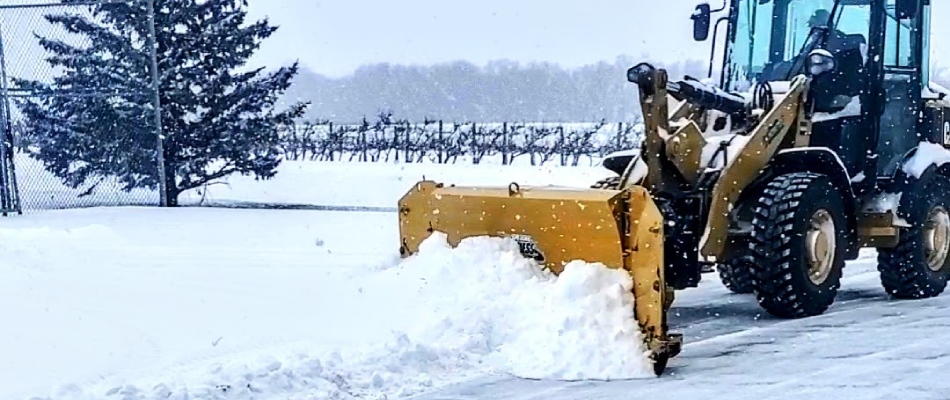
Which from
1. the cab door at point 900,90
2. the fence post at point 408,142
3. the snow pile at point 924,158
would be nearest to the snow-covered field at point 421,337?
the snow pile at point 924,158

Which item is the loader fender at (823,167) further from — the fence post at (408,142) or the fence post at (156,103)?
the fence post at (408,142)

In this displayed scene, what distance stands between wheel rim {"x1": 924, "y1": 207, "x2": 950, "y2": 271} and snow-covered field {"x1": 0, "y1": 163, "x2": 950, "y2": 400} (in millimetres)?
340

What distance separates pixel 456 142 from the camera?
3534cm

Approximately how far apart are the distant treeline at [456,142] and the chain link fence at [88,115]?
1738 centimetres

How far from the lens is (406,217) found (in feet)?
27.4

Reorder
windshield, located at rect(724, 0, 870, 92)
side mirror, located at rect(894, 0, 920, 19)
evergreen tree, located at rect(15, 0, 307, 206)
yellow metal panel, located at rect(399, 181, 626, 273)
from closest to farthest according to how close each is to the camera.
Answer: yellow metal panel, located at rect(399, 181, 626, 273) → side mirror, located at rect(894, 0, 920, 19) → windshield, located at rect(724, 0, 870, 92) → evergreen tree, located at rect(15, 0, 307, 206)

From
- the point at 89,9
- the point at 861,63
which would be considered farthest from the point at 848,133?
the point at 89,9

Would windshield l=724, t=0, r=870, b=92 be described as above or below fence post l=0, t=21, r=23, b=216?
above

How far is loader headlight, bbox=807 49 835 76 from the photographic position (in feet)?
28.3

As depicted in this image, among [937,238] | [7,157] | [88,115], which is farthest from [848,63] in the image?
[88,115]

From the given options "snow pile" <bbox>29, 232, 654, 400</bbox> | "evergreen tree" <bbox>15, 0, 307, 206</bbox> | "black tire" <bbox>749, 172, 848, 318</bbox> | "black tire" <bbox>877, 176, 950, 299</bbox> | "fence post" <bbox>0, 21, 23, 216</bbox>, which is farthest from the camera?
"evergreen tree" <bbox>15, 0, 307, 206</bbox>

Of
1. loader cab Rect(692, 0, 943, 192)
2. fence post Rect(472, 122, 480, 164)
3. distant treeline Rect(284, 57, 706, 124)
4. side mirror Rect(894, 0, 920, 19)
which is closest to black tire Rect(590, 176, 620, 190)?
loader cab Rect(692, 0, 943, 192)

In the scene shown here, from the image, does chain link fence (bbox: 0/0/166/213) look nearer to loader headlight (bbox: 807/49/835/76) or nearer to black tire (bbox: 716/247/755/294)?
black tire (bbox: 716/247/755/294)

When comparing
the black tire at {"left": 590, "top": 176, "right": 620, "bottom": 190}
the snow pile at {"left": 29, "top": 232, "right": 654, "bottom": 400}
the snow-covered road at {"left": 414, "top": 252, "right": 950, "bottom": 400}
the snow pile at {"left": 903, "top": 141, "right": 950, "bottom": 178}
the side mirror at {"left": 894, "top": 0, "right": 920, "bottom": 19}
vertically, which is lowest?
the snow-covered road at {"left": 414, "top": 252, "right": 950, "bottom": 400}
